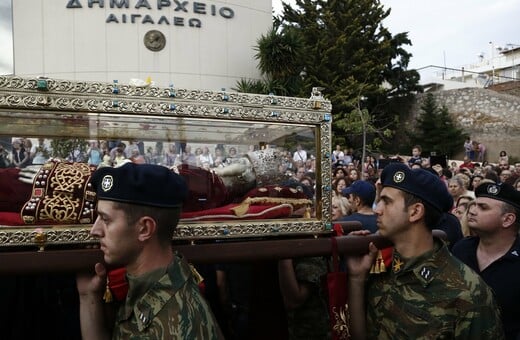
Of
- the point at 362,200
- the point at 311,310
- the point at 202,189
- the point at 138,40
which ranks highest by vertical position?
the point at 138,40

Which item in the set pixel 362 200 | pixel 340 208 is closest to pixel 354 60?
pixel 340 208

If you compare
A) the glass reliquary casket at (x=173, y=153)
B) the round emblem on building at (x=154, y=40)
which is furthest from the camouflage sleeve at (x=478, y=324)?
the round emblem on building at (x=154, y=40)

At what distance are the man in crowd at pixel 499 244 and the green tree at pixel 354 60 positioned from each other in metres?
15.7

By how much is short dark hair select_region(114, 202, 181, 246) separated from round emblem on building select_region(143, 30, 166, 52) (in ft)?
46.8

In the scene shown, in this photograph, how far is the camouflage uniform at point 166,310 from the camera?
1520 millimetres

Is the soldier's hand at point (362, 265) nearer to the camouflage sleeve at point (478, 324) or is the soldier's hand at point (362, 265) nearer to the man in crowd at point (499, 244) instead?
the camouflage sleeve at point (478, 324)

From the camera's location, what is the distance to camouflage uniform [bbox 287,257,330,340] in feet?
8.52

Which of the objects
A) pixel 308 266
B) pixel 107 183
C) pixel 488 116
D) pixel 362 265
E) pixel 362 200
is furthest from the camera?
pixel 488 116

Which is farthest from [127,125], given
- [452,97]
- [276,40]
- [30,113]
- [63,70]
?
[452,97]

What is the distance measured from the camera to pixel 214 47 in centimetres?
1591

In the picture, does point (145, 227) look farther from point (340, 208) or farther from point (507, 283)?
point (340, 208)

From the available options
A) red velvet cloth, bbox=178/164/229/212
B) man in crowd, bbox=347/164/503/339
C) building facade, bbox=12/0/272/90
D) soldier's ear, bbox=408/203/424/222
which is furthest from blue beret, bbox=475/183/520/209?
building facade, bbox=12/0/272/90

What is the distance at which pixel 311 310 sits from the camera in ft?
8.99

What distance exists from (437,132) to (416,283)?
2118 cm
